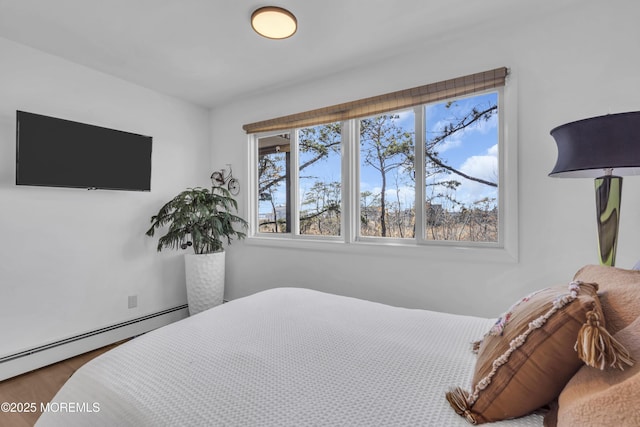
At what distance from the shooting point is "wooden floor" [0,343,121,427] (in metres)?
1.72

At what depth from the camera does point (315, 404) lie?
0.79 meters

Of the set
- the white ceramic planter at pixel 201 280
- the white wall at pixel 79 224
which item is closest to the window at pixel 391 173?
the white ceramic planter at pixel 201 280

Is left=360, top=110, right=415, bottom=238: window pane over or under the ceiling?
under

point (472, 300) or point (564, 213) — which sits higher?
point (564, 213)

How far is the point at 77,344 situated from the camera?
248 centimetres

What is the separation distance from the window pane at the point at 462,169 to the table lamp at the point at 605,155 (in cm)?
77

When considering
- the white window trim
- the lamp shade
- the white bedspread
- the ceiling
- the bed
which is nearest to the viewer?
the bed

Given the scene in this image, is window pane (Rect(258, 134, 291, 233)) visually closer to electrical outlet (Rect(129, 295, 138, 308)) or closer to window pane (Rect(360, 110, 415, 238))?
window pane (Rect(360, 110, 415, 238))

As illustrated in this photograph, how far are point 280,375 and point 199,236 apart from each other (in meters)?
2.19

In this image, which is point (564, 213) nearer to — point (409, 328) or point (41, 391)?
point (409, 328)

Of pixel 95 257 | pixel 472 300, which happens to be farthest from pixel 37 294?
pixel 472 300

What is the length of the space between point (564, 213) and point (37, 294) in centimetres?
371

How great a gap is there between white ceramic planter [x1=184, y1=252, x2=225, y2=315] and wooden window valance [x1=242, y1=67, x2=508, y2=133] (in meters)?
1.44

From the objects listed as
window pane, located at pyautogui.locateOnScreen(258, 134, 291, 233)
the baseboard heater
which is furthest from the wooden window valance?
the baseboard heater
